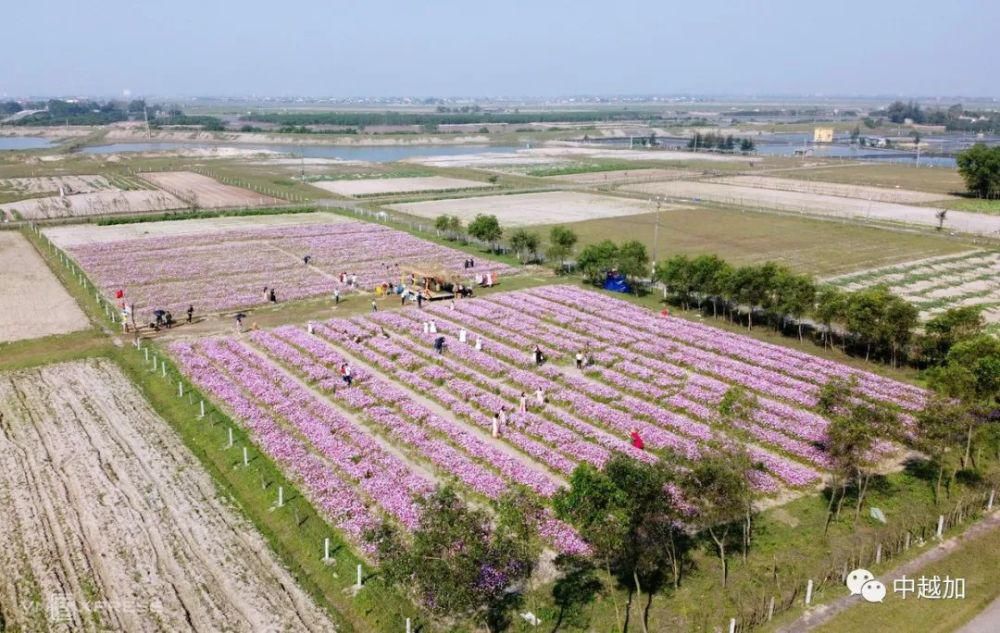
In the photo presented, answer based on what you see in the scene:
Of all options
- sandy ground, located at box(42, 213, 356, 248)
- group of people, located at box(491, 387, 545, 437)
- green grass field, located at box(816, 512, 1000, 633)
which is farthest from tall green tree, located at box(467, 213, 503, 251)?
green grass field, located at box(816, 512, 1000, 633)

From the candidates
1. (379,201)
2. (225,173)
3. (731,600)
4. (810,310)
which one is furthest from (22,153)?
(731,600)

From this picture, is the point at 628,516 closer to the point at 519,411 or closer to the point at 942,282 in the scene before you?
the point at 519,411

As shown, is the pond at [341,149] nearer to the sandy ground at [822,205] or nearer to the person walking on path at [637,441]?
the sandy ground at [822,205]

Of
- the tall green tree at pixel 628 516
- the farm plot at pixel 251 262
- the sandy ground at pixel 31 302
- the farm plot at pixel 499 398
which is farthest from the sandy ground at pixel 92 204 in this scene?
the tall green tree at pixel 628 516

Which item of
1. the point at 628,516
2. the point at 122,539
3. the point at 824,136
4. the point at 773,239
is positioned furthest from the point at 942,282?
the point at 824,136

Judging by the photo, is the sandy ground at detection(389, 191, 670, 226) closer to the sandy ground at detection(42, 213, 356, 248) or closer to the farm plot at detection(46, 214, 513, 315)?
the sandy ground at detection(42, 213, 356, 248)

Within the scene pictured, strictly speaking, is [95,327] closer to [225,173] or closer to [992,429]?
[992,429]
